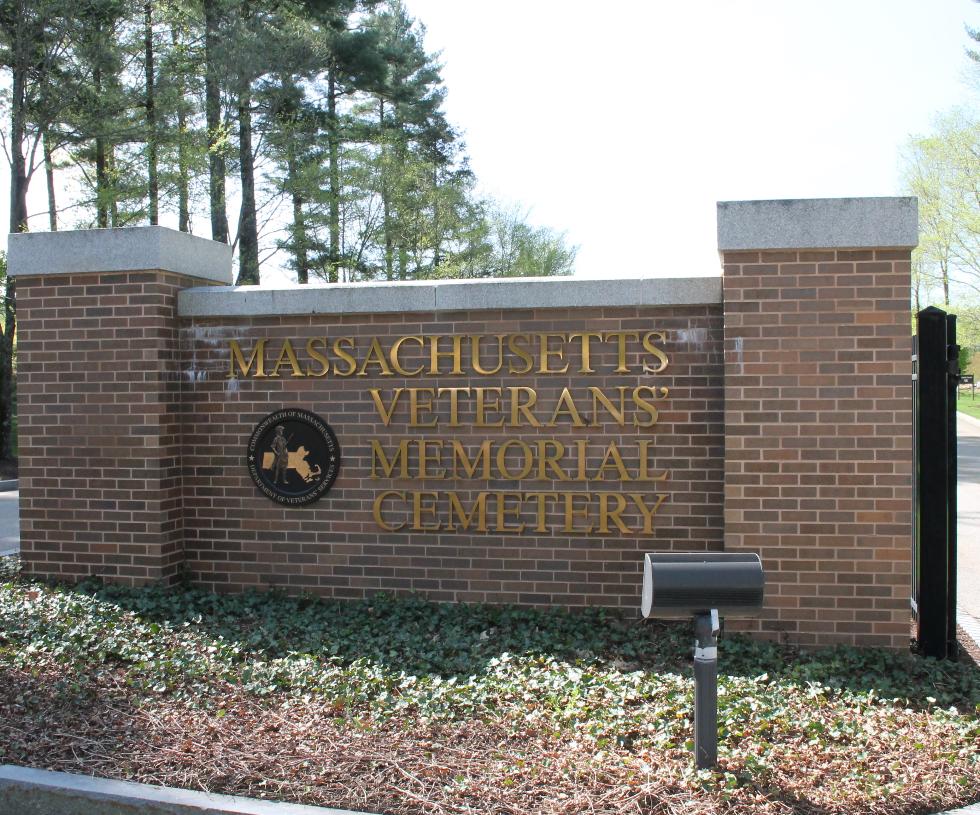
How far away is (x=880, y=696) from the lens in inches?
194

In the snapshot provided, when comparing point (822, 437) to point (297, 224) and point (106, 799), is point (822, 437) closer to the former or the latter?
point (106, 799)

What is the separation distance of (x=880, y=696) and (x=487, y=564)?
258cm

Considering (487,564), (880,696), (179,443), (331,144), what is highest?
(331,144)

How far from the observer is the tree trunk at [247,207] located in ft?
81.5

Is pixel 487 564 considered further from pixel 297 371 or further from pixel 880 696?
pixel 880 696

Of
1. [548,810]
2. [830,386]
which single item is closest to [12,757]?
[548,810]

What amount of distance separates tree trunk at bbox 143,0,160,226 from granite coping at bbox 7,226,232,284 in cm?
1597

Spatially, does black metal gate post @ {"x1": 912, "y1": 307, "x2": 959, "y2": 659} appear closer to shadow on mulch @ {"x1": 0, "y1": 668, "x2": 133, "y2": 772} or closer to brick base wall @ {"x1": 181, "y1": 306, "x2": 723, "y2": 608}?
brick base wall @ {"x1": 181, "y1": 306, "x2": 723, "y2": 608}

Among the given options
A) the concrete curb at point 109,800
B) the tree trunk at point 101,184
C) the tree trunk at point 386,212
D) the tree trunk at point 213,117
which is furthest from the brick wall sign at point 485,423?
the tree trunk at point 386,212

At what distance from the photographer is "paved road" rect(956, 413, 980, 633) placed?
297 inches

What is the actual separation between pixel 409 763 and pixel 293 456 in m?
3.17

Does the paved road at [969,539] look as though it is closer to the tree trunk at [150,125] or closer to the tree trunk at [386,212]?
the tree trunk at [386,212]

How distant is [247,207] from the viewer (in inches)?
1003

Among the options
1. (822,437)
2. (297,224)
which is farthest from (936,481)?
(297,224)
